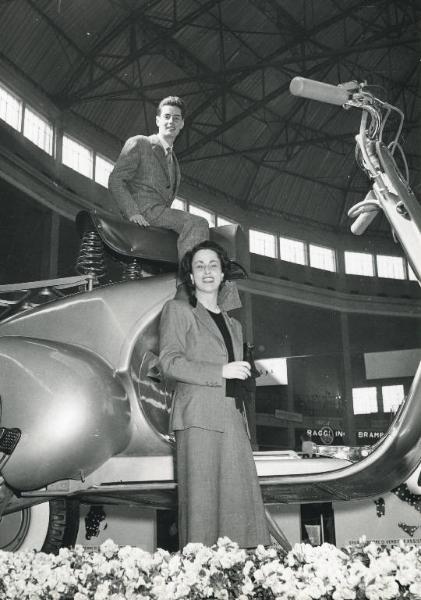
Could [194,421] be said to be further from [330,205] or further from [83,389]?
[330,205]

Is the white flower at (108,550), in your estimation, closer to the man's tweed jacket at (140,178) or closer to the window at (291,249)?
the man's tweed jacket at (140,178)

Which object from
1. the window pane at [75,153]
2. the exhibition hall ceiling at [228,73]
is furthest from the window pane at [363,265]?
the window pane at [75,153]

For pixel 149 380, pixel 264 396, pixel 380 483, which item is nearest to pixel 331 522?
pixel 380 483

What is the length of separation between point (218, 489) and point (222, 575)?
0.39m

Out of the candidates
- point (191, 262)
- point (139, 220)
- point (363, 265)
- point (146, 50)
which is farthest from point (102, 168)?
point (191, 262)

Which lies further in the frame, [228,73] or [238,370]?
[228,73]

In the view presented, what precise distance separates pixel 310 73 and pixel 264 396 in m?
2.62

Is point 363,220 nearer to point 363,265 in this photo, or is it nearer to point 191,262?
point 191,262

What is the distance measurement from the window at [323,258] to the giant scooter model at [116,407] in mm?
2558

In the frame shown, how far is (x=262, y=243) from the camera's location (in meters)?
4.11

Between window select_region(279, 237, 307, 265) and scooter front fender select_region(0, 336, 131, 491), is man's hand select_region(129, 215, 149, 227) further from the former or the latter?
window select_region(279, 237, 307, 265)

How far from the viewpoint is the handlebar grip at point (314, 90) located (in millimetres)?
1846

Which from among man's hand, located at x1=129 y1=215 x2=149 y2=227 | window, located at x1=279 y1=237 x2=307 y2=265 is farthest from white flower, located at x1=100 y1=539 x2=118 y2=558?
window, located at x1=279 y1=237 x2=307 y2=265

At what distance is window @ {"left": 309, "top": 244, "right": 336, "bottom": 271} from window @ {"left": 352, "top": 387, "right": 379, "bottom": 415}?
3.11ft
